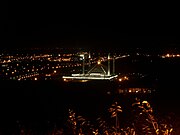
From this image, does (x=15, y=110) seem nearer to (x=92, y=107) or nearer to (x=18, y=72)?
(x=92, y=107)

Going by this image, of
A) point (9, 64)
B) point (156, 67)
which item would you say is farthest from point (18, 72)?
point (156, 67)

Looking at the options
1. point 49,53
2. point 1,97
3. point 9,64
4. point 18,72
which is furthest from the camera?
point 49,53

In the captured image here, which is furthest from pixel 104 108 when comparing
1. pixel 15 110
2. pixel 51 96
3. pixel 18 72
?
pixel 18 72

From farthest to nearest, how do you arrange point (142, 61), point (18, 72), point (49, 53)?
point (49, 53)
point (142, 61)
point (18, 72)

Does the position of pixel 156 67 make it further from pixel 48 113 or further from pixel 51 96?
pixel 48 113

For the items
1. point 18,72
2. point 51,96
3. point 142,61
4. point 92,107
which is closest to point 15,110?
point 92,107

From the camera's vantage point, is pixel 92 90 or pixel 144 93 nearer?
pixel 144 93

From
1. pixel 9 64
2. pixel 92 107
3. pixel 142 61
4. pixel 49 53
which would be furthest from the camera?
pixel 49 53

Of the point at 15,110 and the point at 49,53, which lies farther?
the point at 49,53

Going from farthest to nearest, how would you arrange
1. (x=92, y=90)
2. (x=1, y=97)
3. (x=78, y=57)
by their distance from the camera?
(x=78, y=57)
(x=92, y=90)
(x=1, y=97)
